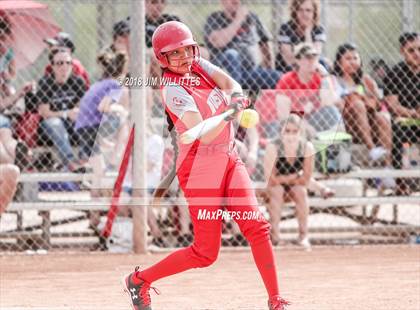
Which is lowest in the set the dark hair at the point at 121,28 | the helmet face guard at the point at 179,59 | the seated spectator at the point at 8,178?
the seated spectator at the point at 8,178

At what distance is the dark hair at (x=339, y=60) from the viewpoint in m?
9.49

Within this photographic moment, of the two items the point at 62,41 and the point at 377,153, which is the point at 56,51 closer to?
the point at 62,41

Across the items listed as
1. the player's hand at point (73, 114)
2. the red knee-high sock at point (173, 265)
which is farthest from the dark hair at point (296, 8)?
the red knee-high sock at point (173, 265)

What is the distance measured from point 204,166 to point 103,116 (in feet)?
12.4

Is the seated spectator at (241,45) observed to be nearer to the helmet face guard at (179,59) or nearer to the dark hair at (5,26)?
the dark hair at (5,26)

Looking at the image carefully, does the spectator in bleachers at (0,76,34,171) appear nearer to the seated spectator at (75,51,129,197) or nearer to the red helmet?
the seated spectator at (75,51,129,197)

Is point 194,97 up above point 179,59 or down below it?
below

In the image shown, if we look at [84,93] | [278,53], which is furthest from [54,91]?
[278,53]

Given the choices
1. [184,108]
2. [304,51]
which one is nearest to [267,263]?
[184,108]

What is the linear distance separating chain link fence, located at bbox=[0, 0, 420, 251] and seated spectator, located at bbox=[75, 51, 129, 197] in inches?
0.5

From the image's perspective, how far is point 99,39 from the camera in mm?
10430

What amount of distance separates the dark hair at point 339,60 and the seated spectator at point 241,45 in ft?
2.09

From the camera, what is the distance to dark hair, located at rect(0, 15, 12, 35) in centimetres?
920

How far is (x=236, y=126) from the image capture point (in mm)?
8469
